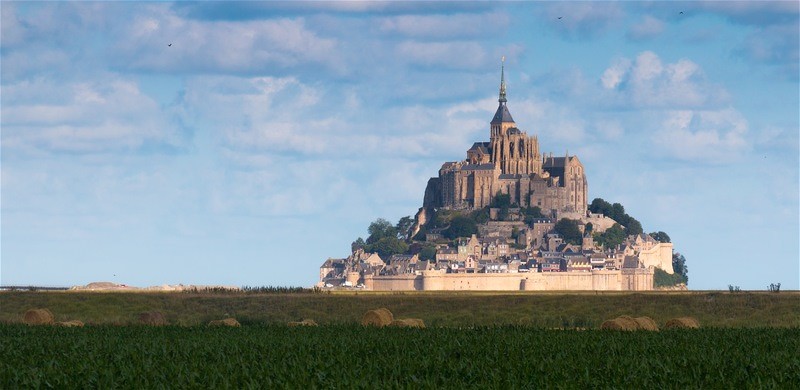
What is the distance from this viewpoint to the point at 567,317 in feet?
254

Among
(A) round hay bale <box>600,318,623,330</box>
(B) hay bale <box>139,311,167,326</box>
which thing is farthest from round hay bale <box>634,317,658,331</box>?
(B) hay bale <box>139,311,167,326</box>

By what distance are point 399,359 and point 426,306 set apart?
56437 mm

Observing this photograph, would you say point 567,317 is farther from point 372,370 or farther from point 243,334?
point 372,370

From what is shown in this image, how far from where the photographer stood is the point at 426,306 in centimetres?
9062

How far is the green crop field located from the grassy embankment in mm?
31195

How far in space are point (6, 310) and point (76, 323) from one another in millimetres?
34680

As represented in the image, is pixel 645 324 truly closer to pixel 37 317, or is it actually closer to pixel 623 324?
pixel 623 324

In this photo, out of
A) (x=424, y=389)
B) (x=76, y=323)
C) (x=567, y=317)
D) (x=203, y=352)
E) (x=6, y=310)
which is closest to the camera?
(x=424, y=389)

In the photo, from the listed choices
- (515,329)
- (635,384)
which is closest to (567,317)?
(515,329)

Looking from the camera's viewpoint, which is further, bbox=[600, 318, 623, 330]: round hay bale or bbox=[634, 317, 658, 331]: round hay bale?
bbox=[634, 317, 658, 331]: round hay bale

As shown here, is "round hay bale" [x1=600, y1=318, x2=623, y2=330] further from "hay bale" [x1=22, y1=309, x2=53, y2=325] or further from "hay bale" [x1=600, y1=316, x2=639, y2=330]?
"hay bale" [x1=22, y1=309, x2=53, y2=325]

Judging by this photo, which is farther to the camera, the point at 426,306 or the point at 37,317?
the point at 426,306

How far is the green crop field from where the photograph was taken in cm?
2998

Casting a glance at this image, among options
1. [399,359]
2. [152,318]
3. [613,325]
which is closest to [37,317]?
[152,318]
